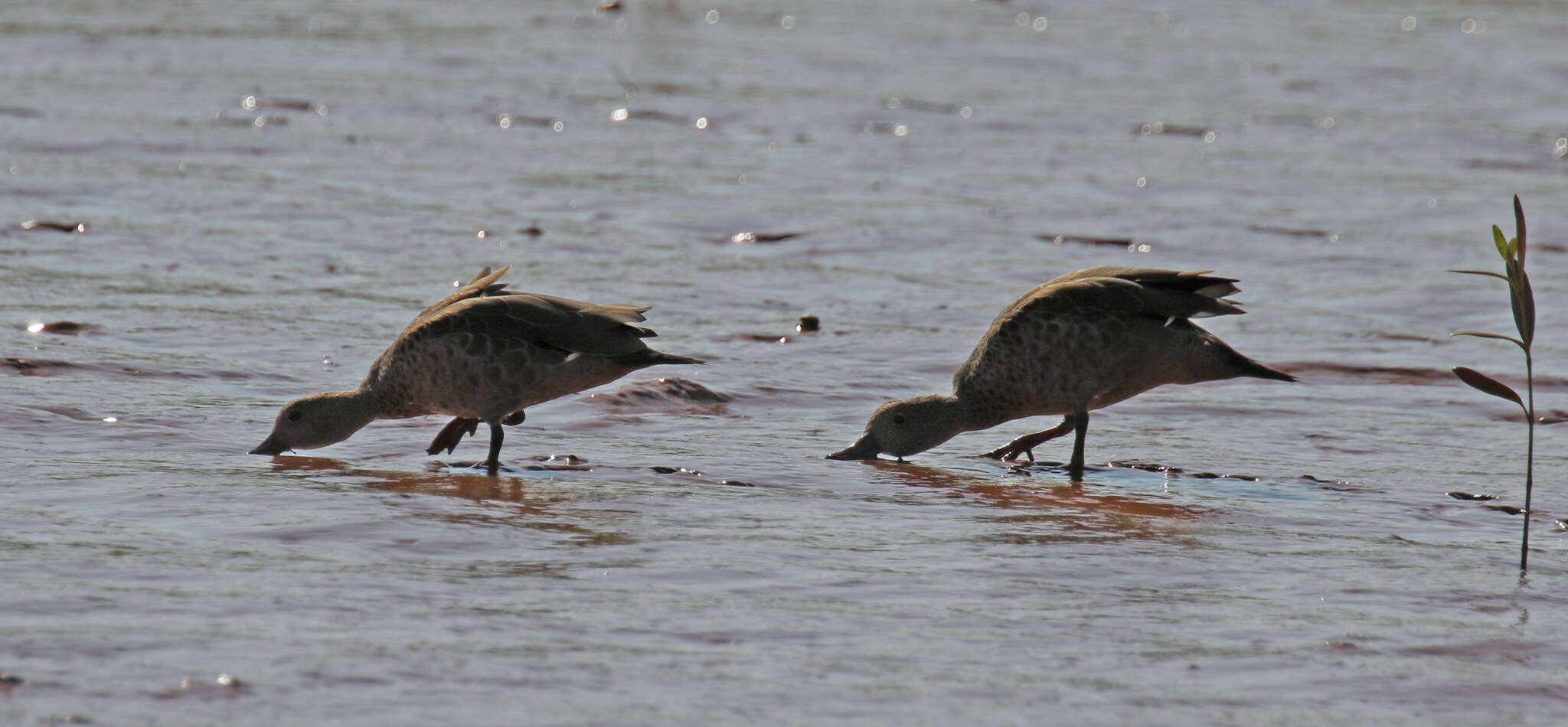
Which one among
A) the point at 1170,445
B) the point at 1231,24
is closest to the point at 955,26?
the point at 1231,24

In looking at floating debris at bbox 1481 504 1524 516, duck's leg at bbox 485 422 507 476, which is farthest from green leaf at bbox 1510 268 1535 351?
duck's leg at bbox 485 422 507 476

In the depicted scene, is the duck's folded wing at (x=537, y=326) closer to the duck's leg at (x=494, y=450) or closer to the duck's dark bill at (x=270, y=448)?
the duck's leg at (x=494, y=450)

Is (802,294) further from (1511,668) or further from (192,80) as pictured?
(192,80)

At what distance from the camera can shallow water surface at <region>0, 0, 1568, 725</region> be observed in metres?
4.38

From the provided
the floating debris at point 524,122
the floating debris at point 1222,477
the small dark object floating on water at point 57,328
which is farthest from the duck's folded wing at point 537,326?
the floating debris at point 524,122

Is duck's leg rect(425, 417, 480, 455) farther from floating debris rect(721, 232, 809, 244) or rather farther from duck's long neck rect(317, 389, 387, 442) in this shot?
floating debris rect(721, 232, 809, 244)

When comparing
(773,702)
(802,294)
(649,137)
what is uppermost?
(649,137)

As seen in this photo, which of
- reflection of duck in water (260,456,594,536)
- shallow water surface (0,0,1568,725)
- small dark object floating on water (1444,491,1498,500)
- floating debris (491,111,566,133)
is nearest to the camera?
shallow water surface (0,0,1568,725)

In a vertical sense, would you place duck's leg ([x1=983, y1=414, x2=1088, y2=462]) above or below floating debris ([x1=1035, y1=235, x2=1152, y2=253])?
below

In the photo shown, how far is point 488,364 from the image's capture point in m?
6.92

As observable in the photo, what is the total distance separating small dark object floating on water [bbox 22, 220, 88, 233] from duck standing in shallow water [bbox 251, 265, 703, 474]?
4.54 m

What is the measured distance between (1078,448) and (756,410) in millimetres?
1497

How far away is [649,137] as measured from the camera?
15.5 m

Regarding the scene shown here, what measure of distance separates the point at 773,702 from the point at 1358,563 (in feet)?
7.50
